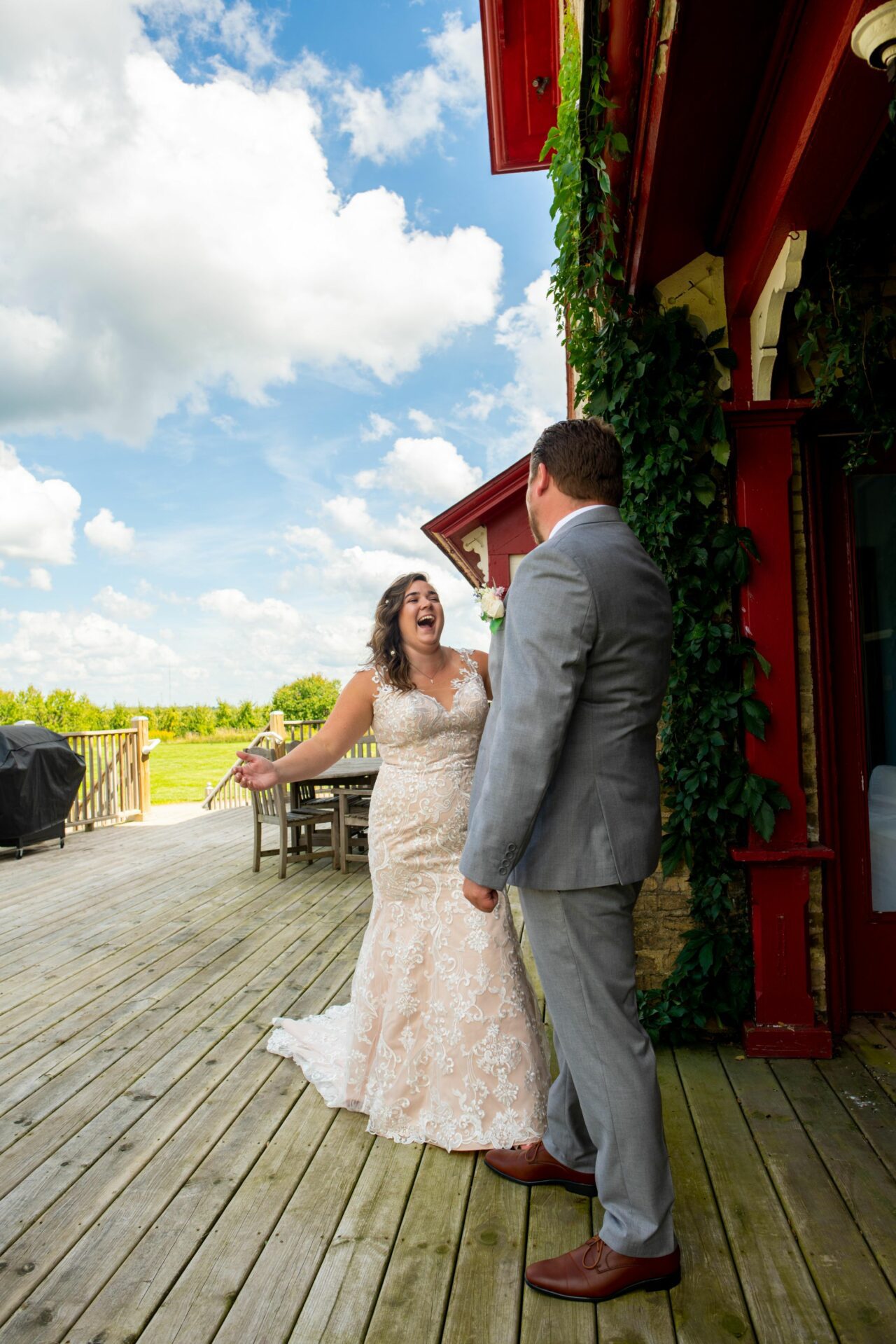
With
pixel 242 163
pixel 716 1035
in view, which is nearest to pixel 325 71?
pixel 242 163

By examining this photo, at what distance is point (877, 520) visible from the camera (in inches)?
132

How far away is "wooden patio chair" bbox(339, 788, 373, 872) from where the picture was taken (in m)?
6.95

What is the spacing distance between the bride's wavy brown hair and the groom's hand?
113 cm

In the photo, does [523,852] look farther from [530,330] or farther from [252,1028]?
[530,330]

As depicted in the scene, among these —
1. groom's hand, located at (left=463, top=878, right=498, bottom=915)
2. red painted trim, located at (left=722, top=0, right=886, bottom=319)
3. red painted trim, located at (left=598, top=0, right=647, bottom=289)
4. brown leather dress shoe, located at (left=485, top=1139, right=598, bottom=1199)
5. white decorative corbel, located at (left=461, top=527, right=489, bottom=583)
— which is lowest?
brown leather dress shoe, located at (left=485, top=1139, right=598, bottom=1199)

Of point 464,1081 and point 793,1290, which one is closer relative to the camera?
point 793,1290

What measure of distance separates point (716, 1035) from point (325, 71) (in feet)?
88.4

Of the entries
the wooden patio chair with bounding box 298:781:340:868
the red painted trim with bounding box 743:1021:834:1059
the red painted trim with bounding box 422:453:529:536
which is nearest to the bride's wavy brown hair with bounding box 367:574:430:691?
the red painted trim with bounding box 743:1021:834:1059

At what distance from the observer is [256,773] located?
8.96ft

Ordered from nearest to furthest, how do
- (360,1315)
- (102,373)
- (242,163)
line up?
1. (360,1315)
2. (242,163)
3. (102,373)

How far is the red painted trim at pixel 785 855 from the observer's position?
9.67 feet

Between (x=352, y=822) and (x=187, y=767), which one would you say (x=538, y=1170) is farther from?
(x=187, y=767)

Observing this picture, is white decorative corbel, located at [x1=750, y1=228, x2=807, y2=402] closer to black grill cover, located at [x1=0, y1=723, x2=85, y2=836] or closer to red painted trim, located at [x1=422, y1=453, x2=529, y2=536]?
red painted trim, located at [x1=422, y1=453, x2=529, y2=536]

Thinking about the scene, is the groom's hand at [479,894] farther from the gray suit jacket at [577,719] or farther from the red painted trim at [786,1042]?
the red painted trim at [786,1042]
